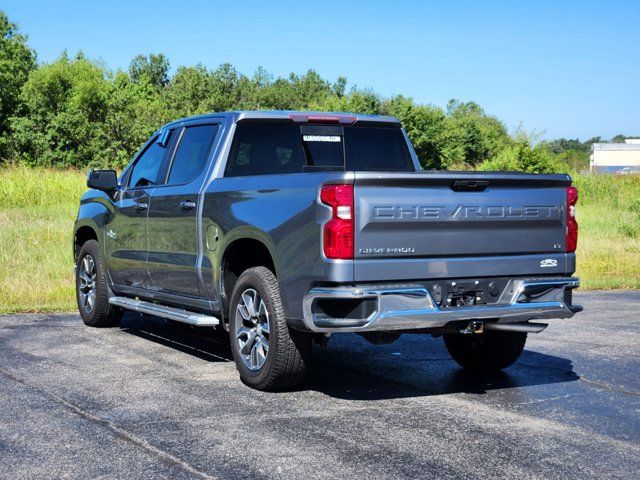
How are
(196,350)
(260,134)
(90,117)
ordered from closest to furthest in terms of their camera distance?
(260,134), (196,350), (90,117)

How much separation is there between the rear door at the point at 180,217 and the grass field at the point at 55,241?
3.77 m

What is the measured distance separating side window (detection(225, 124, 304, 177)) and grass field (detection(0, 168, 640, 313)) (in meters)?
4.85

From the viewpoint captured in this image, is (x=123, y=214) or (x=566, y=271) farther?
(x=123, y=214)

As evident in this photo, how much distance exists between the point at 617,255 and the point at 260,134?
500 inches

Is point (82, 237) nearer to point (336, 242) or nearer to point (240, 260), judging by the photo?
point (240, 260)

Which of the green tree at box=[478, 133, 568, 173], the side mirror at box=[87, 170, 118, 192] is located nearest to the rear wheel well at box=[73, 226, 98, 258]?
the side mirror at box=[87, 170, 118, 192]

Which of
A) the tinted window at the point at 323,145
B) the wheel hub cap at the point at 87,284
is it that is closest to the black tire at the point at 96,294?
the wheel hub cap at the point at 87,284

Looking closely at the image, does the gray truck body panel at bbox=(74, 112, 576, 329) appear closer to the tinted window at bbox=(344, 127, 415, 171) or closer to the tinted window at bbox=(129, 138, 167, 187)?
the tinted window at bbox=(344, 127, 415, 171)

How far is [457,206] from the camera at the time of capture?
6047 millimetres

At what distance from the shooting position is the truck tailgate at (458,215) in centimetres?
576

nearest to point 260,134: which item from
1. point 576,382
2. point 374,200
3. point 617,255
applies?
point 374,200

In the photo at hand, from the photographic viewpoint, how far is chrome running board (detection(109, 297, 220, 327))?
7.14 meters

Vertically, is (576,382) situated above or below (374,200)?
below

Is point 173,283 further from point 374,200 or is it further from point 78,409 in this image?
point 374,200
